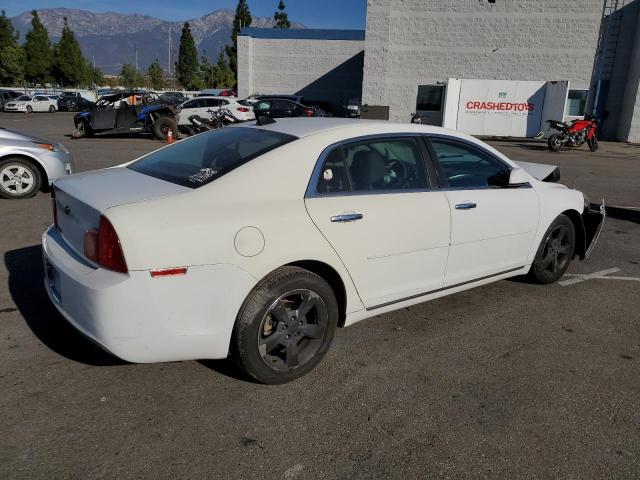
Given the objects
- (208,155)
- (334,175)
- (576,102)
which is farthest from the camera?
(576,102)

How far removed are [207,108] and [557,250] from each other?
58.0 feet

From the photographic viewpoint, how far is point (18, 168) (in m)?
7.58

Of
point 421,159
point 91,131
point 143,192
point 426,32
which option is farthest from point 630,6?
point 143,192

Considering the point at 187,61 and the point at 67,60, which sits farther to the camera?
the point at 187,61

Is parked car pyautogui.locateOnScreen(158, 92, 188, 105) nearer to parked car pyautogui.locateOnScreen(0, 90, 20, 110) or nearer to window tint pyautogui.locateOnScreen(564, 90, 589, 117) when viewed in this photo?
parked car pyautogui.locateOnScreen(0, 90, 20, 110)

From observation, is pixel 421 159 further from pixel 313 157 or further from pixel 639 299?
pixel 639 299

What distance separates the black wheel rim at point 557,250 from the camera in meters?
4.64

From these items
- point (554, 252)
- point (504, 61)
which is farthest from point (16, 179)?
point (504, 61)

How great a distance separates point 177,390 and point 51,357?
94cm

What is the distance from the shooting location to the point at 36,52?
209 ft

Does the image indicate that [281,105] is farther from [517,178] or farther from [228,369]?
[228,369]

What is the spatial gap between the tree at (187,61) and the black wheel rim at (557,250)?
88.9 metres

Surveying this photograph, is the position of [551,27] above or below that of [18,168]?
above

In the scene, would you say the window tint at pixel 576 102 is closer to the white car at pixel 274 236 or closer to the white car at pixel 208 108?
the white car at pixel 208 108
